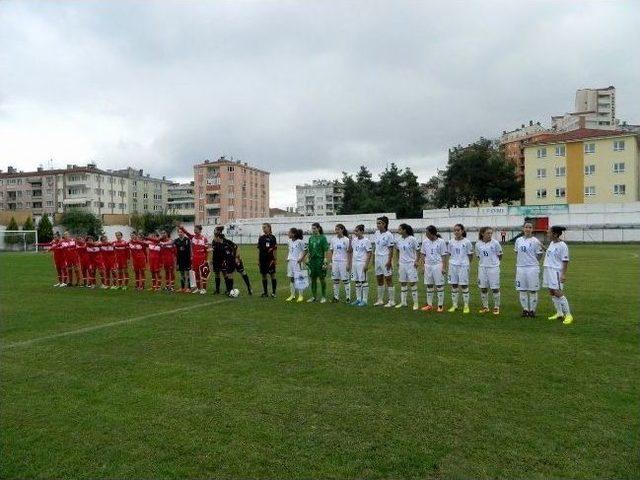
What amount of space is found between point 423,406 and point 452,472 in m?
1.47

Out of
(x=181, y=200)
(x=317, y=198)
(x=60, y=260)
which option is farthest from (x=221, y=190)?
(x=60, y=260)

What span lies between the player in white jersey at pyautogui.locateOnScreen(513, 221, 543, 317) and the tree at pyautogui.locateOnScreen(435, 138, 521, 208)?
64.1 m

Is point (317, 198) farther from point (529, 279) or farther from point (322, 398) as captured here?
point (322, 398)

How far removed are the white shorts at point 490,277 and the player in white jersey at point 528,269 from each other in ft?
1.55

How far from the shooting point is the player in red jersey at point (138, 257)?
17703 millimetres

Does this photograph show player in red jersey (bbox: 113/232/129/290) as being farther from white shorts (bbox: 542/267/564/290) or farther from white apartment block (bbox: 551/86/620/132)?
white apartment block (bbox: 551/86/620/132)

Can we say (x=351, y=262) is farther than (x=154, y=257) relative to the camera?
No

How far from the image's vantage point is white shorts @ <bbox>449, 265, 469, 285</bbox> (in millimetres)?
12266

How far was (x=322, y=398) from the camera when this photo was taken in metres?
5.96

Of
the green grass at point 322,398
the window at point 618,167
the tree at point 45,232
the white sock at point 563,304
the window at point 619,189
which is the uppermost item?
the window at point 618,167

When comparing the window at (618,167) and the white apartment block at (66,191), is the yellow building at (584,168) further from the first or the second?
the white apartment block at (66,191)

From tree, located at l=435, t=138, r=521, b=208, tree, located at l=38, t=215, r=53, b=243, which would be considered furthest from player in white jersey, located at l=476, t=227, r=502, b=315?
tree, located at l=435, t=138, r=521, b=208

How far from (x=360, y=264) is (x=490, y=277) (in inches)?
130

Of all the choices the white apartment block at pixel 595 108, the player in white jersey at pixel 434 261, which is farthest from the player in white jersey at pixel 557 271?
the white apartment block at pixel 595 108
